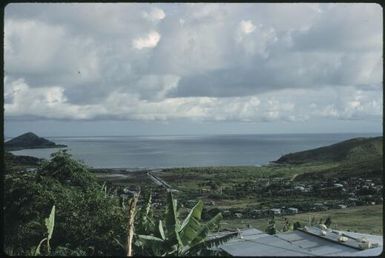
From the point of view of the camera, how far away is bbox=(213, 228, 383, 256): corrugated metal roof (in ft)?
19.9

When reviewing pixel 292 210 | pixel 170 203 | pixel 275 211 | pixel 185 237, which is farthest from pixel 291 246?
pixel 292 210

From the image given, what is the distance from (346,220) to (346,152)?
20.5m

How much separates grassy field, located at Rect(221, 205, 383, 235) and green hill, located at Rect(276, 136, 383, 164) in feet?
37.8

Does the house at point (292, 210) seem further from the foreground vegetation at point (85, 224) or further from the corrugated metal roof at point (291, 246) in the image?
the corrugated metal roof at point (291, 246)

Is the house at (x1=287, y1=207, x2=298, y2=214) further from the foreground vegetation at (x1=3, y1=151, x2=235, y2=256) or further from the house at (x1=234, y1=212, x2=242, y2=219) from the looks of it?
the foreground vegetation at (x1=3, y1=151, x2=235, y2=256)

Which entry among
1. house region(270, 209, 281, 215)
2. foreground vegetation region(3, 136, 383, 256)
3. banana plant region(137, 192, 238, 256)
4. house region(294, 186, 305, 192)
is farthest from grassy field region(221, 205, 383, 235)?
banana plant region(137, 192, 238, 256)

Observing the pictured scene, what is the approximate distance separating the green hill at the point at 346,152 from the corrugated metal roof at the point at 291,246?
81.4ft

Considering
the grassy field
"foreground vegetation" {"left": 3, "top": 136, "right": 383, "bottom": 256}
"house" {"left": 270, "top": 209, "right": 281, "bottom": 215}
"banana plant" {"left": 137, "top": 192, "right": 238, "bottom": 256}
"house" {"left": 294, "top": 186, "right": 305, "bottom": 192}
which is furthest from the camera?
"house" {"left": 294, "top": 186, "right": 305, "bottom": 192}

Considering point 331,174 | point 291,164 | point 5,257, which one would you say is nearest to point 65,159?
point 5,257

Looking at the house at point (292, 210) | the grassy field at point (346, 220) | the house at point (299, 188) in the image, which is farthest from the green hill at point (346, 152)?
the grassy field at point (346, 220)

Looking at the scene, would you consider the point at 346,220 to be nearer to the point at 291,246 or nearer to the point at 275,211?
the point at 275,211

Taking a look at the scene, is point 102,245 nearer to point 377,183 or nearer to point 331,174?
point 377,183

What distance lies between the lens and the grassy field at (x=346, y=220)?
15.9 m

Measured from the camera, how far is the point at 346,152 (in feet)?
122
